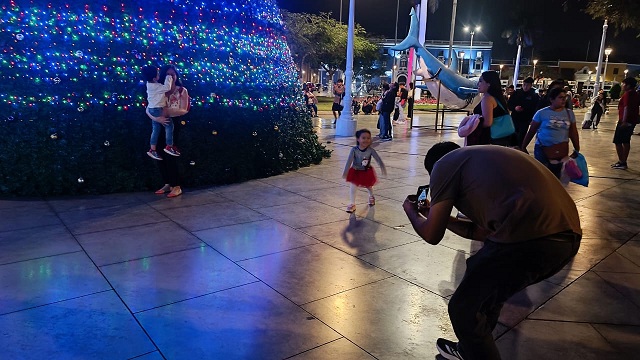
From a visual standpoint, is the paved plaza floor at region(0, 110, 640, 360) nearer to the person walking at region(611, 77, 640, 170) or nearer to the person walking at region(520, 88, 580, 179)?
the person walking at region(520, 88, 580, 179)

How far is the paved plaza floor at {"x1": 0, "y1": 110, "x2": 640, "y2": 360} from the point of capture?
318 cm

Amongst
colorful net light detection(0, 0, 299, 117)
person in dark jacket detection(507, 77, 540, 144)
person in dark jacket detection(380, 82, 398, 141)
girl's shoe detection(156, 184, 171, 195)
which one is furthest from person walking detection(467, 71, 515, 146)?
person in dark jacket detection(380, 82, 398, 141)

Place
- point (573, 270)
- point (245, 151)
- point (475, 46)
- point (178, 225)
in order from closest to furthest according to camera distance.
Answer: point (573, 270) < point (178, 225) < point (245, 151) < point (475, 46)

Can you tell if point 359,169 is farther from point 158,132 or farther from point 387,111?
point 387,111

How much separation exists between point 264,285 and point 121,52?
501 centimetres

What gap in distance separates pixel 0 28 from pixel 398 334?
681 cm

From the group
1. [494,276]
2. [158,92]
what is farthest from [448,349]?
[158,92]

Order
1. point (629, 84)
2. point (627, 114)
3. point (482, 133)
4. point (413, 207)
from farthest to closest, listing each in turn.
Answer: point (627, 114) < point (629, 84) < point (482, 133) < point (413, 207)

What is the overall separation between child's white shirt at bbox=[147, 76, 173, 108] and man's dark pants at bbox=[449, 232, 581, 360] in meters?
5.47

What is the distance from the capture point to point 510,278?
7.64ft

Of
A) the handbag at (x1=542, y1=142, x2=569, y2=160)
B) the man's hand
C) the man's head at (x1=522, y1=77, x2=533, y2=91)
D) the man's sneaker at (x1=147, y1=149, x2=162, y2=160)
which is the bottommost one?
the man's sneaker at (x1=147, y1=149, x2=162, y2=160)

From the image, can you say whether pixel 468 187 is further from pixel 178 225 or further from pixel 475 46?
pixel 475 46

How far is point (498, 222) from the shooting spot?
89.9 inches

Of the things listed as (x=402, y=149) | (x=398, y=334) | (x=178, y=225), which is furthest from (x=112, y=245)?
(x=402, y=149)
